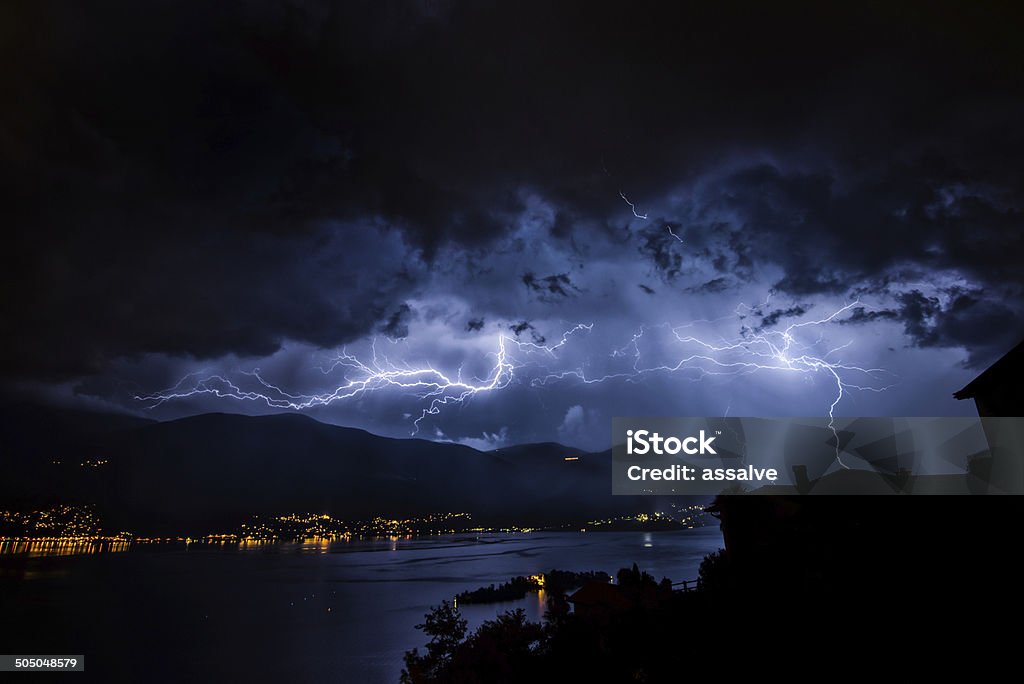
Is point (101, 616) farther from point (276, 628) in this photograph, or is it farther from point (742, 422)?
point (742, 422)

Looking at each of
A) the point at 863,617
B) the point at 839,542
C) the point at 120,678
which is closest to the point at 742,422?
the point at 839,542

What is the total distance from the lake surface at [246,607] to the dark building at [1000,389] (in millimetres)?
37564

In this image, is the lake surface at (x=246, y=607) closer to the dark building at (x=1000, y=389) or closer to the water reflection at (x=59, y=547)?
the water reflection at (x=59, y=547)

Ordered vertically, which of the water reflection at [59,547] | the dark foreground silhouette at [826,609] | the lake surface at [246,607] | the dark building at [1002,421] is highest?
the dark building at [1002,421]

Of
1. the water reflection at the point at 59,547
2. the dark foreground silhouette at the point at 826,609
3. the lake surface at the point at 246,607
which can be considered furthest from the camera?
the water reflection at the point at 59,547

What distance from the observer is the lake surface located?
42062 millimetres

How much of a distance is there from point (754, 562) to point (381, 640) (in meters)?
43.2

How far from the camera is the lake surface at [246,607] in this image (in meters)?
42.1

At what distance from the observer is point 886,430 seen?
2072 centimetres

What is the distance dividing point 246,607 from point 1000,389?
72.7 meters

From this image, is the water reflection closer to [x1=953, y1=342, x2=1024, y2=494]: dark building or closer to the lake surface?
the lake surface

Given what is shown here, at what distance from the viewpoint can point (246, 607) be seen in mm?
62531

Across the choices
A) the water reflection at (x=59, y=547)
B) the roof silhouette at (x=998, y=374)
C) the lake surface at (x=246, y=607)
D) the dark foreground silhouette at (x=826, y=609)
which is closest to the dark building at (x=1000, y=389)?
the roof silhouette at (x=998, y=374)

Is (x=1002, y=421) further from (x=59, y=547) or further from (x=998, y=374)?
(x=59, y=547)
